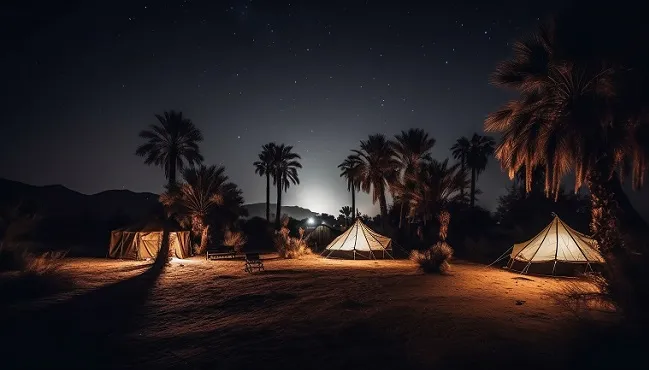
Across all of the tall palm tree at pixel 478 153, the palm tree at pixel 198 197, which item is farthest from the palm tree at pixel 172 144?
the tall palm tree at pixel 478 153

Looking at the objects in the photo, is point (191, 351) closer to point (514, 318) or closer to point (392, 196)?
point (514, 318)

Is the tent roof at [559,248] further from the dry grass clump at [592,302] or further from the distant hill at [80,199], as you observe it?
the distant hill at [80,199]

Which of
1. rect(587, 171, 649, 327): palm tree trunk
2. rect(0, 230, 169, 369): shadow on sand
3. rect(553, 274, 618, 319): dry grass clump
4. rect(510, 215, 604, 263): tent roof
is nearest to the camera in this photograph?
rect(0, 230, 169, 369): shadow on sand

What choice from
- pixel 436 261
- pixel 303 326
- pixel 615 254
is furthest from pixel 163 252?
pixel 615 254

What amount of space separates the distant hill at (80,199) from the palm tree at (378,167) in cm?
3100

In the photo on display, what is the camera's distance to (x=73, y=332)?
827cm

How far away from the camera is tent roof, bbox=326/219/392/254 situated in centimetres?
2261

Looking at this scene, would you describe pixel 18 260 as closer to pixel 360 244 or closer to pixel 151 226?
pixel 151 226

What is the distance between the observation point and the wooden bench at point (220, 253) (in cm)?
2164

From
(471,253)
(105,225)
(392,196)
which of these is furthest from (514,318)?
(105,225)

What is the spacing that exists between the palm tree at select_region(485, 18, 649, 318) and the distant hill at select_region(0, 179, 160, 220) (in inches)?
1775

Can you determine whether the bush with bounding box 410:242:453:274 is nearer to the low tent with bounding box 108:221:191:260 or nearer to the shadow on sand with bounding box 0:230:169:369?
the shadow on sand with bounding box 0:230:169:369

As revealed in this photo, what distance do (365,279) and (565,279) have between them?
840 centimetres

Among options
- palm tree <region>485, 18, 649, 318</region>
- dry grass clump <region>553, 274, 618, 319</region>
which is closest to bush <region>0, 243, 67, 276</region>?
dry grass clump <region>553, 274, 618, 319</region>
